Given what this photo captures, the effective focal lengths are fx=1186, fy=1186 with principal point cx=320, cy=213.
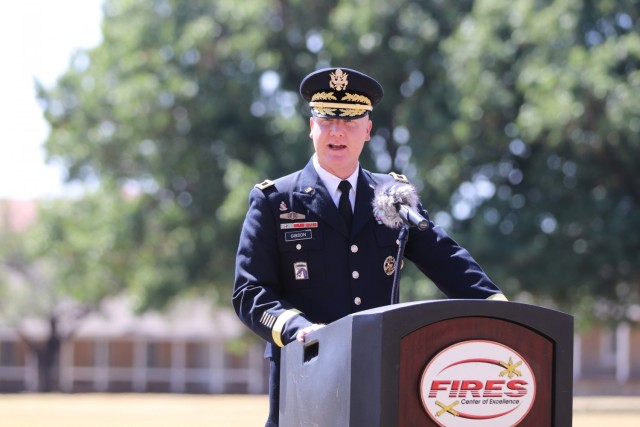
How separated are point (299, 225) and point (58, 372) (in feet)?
150

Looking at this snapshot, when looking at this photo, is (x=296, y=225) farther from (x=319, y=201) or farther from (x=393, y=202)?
(x=393, y=202)

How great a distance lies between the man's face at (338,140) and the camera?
4062 millimetres

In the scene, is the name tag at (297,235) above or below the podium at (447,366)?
above

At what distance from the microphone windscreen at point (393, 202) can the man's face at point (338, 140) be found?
0.74 ft

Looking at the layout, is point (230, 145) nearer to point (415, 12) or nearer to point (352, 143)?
Result: point (415, 12)

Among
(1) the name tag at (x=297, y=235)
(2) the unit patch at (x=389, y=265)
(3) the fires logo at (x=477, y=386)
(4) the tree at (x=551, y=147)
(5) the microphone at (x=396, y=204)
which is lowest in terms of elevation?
(3) the fires logo at (x=477, y=386)

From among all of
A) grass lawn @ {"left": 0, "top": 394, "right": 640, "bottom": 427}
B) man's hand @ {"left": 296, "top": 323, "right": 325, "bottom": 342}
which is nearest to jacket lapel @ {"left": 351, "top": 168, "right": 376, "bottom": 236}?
man's hand @ {"left": 296, "top": 323, "right": 325, "bottom": 342}

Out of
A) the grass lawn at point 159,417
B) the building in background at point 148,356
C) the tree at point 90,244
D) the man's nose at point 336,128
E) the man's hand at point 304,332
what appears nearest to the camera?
the man's hand at point 304,332

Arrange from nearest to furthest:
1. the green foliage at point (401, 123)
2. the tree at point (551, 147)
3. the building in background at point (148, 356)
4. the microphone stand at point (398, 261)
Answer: the microphone stand at point (398, 261) → the tree at point (551, 147) → the green foliage at point (401, 123) → the building in background at point (148, 356)

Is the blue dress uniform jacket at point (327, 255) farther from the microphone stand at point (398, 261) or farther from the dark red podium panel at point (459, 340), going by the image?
the dark red podium panel at point (459, 340)

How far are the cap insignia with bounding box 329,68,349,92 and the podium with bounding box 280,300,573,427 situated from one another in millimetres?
1083

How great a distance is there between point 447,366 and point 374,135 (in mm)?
23137

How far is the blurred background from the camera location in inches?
880

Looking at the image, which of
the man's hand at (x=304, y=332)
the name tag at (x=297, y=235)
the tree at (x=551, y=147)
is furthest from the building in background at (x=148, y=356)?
the man's hand at (x=304, y=332)
